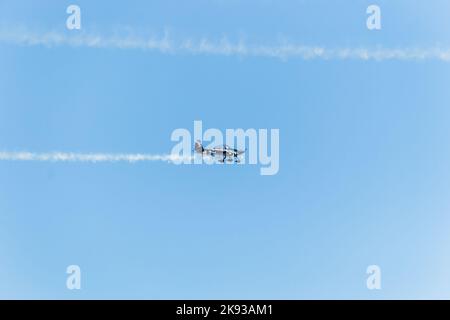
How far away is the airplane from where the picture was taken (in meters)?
70.2

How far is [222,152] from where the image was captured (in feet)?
231

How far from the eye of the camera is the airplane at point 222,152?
7019 cm
